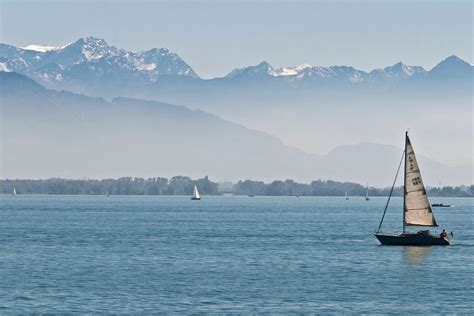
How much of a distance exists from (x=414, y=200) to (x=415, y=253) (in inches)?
290

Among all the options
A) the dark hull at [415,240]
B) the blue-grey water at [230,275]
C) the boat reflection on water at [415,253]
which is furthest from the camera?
the dark hull at [415,240]

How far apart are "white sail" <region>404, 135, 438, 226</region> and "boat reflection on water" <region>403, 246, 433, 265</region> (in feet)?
8.98

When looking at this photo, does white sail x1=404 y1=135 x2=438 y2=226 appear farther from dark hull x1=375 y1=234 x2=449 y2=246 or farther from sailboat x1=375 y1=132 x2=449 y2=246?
dark hull x1=375 y1=234 x2=449 y2=246

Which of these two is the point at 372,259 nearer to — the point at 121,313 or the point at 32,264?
the point at 32,264

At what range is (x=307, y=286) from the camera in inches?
3191

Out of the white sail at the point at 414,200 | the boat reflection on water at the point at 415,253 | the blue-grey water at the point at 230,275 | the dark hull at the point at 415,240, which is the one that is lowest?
the blue-grey water at the point at 230,275

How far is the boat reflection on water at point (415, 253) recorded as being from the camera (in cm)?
10331

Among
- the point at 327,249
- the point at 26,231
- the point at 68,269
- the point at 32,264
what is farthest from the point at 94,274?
the point at 26,231

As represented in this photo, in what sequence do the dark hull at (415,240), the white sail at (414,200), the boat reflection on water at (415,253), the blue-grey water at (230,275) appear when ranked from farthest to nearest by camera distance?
the white sail at (414,200) → the dark hull at (415,240) → the boat reflection on water at (415,253) → the blue-grey water at (230,275)

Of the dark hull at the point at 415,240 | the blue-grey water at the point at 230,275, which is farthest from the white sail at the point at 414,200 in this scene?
the blue-grey water at the point at 230,275

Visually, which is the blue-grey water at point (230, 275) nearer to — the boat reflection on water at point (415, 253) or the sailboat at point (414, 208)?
the boat reflection on water at point (415, 253)

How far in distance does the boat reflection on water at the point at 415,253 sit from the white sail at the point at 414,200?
2738mm

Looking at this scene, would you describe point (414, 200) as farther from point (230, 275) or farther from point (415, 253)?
point (230, 275)

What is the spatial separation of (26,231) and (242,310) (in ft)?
301
